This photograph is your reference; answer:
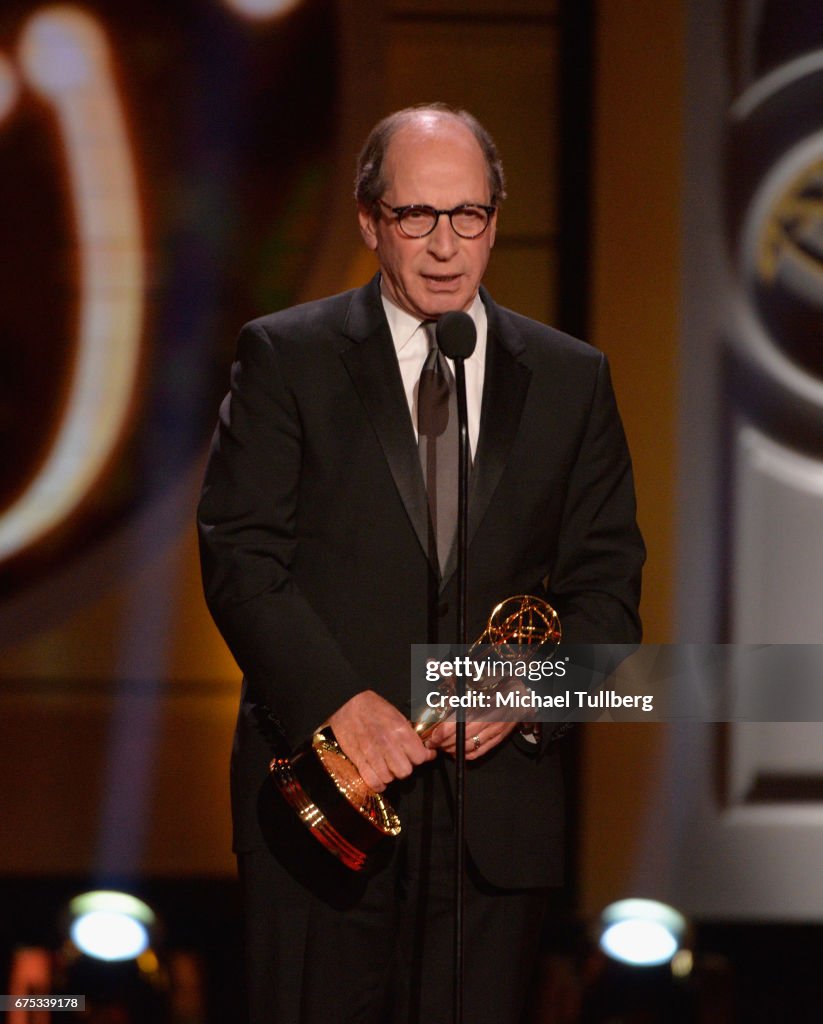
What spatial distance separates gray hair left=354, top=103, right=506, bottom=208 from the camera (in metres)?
1.84

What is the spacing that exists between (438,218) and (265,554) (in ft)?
1.50

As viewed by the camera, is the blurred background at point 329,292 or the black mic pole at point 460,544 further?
the blurred background at point 329,292

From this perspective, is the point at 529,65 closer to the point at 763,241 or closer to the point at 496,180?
the point at 763,241

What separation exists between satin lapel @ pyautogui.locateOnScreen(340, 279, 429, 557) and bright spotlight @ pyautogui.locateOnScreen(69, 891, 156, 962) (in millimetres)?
1148

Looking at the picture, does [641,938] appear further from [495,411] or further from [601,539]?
[495,411]

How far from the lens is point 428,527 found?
6.06 ft

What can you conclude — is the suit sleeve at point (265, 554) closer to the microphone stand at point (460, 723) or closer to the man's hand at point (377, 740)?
the man's hand at point (377, 740)

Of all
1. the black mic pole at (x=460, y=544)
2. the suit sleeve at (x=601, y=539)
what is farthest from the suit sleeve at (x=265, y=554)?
the suit sleeve at (x=601, y=539)

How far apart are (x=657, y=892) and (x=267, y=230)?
70.9 inches

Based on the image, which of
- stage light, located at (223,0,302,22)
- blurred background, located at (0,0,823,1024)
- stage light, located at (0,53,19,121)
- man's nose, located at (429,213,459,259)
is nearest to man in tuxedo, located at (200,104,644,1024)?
man's nose, located at (429,213,459,259)

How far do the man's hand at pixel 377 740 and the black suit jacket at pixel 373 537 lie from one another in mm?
42

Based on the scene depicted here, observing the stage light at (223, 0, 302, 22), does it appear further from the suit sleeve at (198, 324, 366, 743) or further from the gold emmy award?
the gold emmy award

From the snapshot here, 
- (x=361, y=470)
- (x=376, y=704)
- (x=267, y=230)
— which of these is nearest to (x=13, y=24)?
(x=267, y=230)

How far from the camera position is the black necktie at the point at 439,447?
1.86m
